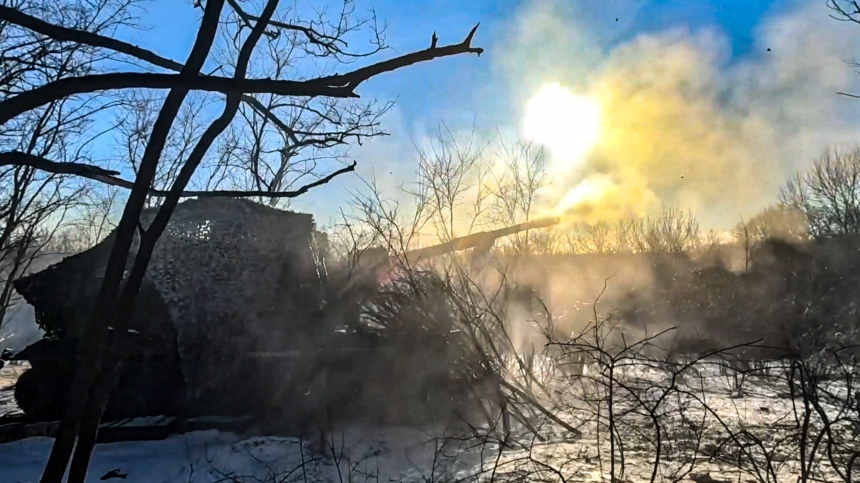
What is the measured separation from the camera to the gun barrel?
943 cm

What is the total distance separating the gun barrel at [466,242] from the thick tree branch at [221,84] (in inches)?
251

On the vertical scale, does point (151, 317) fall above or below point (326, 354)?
above

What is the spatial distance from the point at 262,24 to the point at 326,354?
5.47 m

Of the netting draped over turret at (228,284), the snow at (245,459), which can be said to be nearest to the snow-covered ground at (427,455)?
the snow at (245,459)

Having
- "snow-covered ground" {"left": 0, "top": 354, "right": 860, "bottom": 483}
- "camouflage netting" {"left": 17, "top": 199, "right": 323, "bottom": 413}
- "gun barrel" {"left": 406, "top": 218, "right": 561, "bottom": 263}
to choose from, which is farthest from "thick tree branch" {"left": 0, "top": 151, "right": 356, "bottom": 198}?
"gun barrel" {"left": 406, "top": 218, "right": 561, "bottom": 263}

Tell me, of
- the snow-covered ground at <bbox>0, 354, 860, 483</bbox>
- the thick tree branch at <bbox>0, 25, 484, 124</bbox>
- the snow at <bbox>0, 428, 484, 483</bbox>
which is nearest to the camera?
the thick tree branch at <bbox>0, 25, 484, 124</bbox>

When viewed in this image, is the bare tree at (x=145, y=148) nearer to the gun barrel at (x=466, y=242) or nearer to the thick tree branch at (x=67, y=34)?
the thick tree branch at (x=67, y=34)

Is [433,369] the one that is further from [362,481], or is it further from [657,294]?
[657,294]

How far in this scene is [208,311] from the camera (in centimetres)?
783

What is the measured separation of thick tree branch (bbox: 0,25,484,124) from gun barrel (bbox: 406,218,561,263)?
6375 mm

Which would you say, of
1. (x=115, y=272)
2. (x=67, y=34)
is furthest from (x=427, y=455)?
(x=67, y=34)

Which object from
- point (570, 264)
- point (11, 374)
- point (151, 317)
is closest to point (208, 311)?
point (151, 317)

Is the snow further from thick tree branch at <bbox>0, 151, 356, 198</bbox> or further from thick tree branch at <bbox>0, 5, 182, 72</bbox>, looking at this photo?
thick tree branch at <bbox>0, 5, 182, 72</bbox>

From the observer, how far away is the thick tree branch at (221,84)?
1601 millimetres
